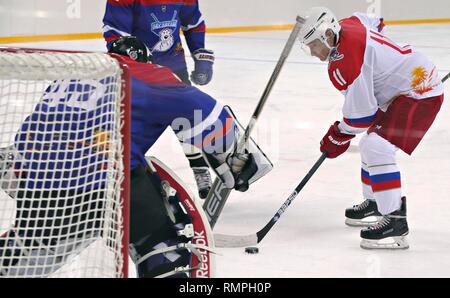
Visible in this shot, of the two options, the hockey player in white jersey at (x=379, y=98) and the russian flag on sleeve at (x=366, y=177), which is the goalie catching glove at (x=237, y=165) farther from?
the russian flag on sleeve at (x=366, y=177)

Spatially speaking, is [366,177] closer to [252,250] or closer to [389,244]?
[389,244]

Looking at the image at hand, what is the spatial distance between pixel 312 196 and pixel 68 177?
1.89 metres

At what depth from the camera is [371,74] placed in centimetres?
312

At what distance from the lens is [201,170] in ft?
12.5

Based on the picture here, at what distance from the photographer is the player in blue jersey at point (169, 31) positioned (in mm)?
3793

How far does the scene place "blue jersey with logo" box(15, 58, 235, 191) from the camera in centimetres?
205

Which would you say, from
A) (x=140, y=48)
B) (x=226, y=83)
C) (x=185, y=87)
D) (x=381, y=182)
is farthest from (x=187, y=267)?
(x=226, y=83)

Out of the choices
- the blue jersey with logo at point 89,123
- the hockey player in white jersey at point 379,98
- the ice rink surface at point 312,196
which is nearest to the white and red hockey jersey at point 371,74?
the hockey player in white jersey at point 379,98

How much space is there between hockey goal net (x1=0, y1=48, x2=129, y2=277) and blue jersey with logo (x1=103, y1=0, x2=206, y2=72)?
166cm

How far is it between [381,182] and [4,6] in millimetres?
5648

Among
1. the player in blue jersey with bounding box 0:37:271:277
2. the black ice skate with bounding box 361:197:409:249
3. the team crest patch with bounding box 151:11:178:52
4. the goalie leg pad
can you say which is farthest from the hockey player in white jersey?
the goalie leg pad

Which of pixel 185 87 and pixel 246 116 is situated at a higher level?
pixel 185 87

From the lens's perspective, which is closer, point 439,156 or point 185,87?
point 185,87

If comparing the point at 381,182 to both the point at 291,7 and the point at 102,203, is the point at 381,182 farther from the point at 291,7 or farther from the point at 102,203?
the point at 291,7
